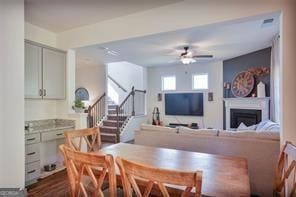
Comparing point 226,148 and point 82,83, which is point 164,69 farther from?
point 226,148

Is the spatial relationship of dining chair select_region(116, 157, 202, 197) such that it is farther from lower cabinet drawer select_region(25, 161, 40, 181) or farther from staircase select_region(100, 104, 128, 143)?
staircase select_region(100, 104, 128, 143)

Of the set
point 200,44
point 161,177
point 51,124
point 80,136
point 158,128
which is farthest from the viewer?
point 200,44

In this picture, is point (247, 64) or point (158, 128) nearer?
point (158, 128)

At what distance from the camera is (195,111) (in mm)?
7395

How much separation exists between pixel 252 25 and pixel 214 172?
334cm

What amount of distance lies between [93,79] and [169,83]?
3.10 meters

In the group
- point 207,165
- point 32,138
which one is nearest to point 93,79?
point 32,138

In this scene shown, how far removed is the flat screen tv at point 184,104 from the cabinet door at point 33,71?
5152 millimetres

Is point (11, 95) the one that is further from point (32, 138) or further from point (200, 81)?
point (200, 81)

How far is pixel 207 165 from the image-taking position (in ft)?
5.82

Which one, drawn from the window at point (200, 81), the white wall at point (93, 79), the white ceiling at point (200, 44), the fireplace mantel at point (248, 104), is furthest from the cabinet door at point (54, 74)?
the fireplace mantel at point (248, 104)

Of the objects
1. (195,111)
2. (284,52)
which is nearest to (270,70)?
(195,111)

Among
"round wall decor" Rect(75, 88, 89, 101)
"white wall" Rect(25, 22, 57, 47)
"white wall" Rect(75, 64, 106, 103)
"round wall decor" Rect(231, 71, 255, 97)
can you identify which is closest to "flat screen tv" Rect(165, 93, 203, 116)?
"round wall decor" Rect(231, 71, 255, 97)

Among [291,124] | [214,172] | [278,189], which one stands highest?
[291,124]
